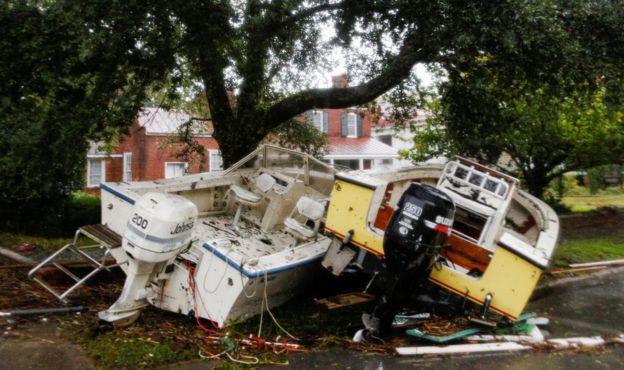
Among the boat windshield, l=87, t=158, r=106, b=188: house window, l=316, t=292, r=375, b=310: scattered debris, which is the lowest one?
l=87, t=158, r=106, b=188: house window

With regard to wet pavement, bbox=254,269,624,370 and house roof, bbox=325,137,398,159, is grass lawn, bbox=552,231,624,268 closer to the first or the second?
wet pavement, bbox=254,269,624,370

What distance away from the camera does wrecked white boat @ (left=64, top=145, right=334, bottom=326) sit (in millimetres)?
4508

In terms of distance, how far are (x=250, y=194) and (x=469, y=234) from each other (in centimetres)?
288

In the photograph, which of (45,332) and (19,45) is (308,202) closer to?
(45,332)

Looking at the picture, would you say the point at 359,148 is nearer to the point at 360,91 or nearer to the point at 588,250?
the point at 588,250

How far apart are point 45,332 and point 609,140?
10374 millimetres

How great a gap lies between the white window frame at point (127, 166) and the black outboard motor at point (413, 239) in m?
16.9

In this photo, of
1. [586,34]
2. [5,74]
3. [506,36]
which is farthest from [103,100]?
[586,34]

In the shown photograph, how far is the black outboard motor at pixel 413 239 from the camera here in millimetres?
4266

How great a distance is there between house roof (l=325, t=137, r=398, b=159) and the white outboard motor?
17367 millimetres

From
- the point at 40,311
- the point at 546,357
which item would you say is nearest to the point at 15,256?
the point at 40,311

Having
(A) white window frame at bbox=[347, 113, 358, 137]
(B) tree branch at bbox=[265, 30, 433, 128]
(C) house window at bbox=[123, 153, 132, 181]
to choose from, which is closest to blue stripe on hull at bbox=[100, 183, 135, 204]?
(B) tree branch at bbox=[265, 30, 433, 128]

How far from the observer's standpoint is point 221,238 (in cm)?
602

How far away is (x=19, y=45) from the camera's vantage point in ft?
16.2
